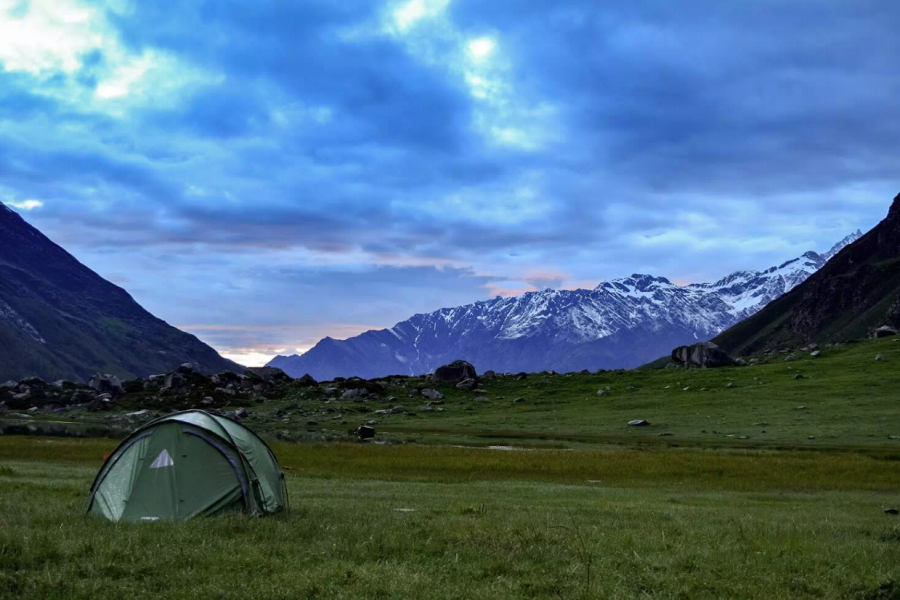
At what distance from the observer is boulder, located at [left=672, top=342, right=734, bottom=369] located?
12219cm

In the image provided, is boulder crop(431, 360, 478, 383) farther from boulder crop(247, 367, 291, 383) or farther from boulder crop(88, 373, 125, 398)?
boulder crop(88, 373, 125, 398)

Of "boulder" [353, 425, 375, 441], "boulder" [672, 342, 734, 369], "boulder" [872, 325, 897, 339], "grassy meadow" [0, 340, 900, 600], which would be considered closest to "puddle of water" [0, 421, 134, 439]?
"grassy meadow" [0, 340, 900, 600]

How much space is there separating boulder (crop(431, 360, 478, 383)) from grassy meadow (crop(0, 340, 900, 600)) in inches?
1742

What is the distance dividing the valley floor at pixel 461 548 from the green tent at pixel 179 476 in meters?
1.26

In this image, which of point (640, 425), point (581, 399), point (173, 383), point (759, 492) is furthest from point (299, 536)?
point (173, 383)

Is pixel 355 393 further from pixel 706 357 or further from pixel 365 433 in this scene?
pixel 706 357

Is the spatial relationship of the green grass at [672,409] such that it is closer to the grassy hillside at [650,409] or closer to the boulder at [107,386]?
the grassy hillside at [650,409]

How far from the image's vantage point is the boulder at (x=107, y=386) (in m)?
113


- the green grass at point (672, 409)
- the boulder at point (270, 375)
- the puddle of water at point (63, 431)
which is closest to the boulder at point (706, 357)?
the green grass at point (672, 409)

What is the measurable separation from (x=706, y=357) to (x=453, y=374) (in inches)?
1775

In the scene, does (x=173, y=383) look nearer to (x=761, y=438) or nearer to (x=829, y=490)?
(x=761, y=438)

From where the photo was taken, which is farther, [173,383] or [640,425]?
[173,383]

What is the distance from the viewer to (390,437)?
224ft

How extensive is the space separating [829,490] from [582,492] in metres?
14.1
